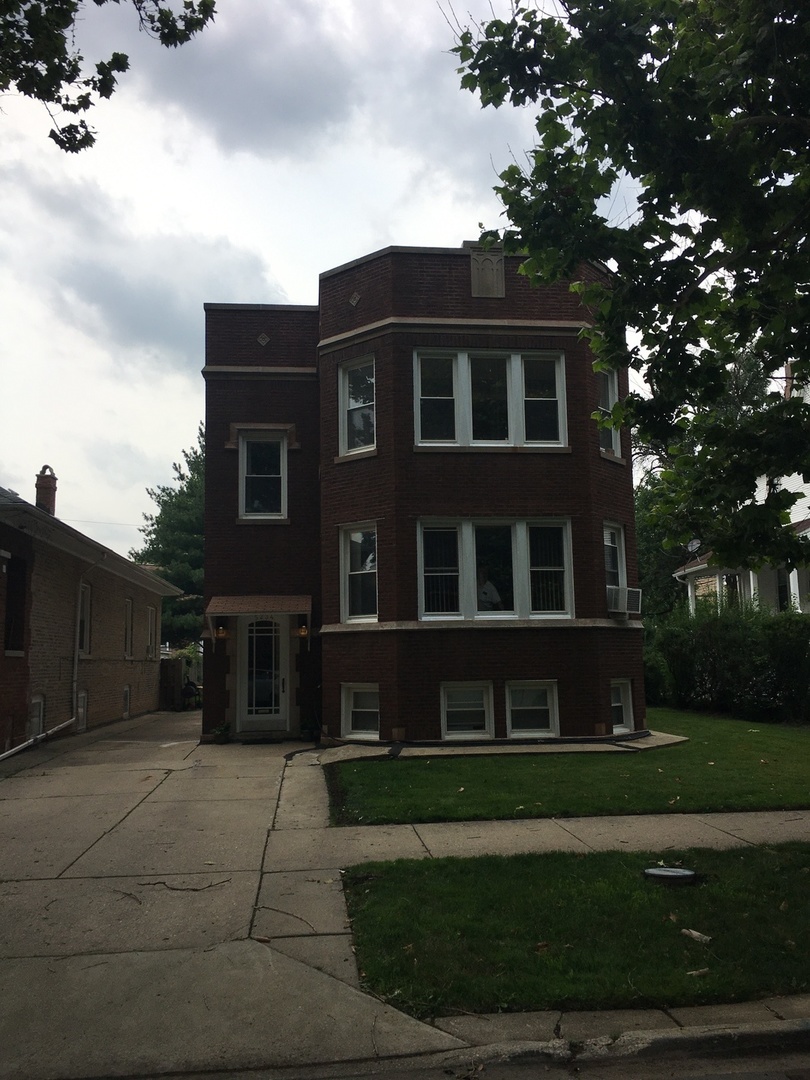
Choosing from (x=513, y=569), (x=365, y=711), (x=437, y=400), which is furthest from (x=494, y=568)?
(x=365, y=711)

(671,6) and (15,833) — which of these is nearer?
(671,6)

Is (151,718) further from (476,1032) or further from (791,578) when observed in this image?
(476,1032)

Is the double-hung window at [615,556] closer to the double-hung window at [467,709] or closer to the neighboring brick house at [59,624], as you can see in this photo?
the double-hung window at [467,709]

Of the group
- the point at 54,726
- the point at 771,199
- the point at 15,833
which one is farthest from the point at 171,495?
the point at 771,199

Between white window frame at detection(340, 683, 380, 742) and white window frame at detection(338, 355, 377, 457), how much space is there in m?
4.09

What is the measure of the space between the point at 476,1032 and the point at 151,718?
2343cm

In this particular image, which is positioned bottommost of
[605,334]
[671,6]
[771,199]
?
[605,334]

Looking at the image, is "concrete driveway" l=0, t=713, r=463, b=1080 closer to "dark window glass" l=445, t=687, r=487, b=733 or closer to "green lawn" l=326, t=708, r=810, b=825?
"green lawn" l=326, t=708, r=810, b=825

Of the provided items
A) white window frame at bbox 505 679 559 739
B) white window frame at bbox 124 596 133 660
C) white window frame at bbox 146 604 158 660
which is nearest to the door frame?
white window frame at bbox 505 679 559 739

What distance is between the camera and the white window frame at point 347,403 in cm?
1628

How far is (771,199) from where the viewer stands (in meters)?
7.77

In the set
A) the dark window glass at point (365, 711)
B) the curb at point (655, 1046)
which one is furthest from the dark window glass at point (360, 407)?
the curb at point (655, 1046)

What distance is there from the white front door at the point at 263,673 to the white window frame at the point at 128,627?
9050 mm

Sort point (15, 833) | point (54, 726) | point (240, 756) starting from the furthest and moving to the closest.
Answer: point (54, 726) → point (240, 756) → point (15, 833)
